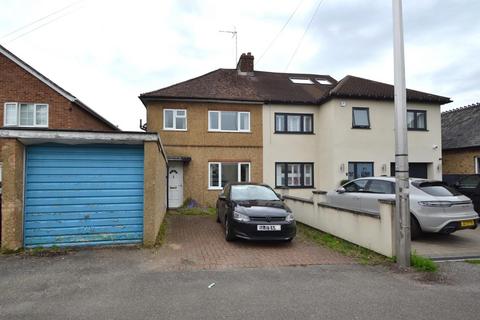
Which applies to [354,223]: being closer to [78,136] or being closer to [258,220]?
[258,220]

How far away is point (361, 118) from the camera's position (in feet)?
49.1

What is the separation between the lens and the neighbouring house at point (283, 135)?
1445 cm

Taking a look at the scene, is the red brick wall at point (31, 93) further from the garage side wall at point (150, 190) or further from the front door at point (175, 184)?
the garage side wall at point (150, 190)

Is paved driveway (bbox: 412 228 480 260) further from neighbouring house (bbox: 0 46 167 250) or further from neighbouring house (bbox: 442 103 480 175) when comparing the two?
neighbouring house (bbox: 442 103 480 175)

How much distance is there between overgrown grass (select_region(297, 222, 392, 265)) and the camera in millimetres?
6113

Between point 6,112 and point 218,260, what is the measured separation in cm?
1390

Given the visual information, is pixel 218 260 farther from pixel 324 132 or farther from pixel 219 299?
pixel 324 132

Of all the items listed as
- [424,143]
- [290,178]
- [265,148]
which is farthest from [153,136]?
[424,143]

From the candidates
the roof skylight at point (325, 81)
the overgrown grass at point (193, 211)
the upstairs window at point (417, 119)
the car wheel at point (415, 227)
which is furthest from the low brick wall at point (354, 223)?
the roof skylight at point (325, 81)

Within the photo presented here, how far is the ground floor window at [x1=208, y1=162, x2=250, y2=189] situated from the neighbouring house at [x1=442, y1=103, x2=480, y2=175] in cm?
1188

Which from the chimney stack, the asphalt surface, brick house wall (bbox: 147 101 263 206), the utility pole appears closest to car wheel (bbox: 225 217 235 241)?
the asphalt surface

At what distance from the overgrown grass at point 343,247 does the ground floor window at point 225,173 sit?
234 inches

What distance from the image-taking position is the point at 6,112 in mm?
14000

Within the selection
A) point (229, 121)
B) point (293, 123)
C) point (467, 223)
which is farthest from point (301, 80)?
point (467, 223)
